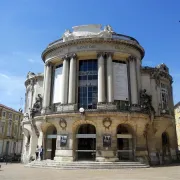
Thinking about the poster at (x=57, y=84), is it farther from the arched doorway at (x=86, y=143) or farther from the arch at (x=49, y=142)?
the arched doorway at (x=86, y=143)

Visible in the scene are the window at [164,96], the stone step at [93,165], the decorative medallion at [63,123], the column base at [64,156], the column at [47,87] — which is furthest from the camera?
the window at [164,96]

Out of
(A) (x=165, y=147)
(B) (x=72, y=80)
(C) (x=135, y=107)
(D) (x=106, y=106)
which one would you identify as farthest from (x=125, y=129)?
(B) (x=72, y=80)

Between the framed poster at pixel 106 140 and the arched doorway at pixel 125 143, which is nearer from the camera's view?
the framed poster at pixel 106 140

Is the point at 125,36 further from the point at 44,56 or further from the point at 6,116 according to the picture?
the point at 6,116

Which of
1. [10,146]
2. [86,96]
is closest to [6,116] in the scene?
[10,146]

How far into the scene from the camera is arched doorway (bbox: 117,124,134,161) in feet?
92.1

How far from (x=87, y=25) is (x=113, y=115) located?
14697mm

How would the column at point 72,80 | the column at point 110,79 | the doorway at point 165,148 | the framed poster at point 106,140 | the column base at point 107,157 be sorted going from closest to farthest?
the column base at point 107,157 → the framed poster at point 106,140 → the column at point 110,79 → the column at point 72,80 → the doorway at point 165,148

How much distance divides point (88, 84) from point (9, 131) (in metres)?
38.4

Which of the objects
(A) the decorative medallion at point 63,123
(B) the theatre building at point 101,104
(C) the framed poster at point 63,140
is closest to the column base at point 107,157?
(B) the theatre building at point 101,104

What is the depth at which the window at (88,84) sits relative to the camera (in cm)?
3038

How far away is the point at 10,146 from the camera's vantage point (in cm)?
6059

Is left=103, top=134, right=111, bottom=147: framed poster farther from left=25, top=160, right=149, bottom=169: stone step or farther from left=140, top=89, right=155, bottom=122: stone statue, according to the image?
left=140, top=89, right=155, bottom=122: stone statue

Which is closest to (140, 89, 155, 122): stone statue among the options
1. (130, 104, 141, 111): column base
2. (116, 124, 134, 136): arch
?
(130, 104, 141, 111): column base
